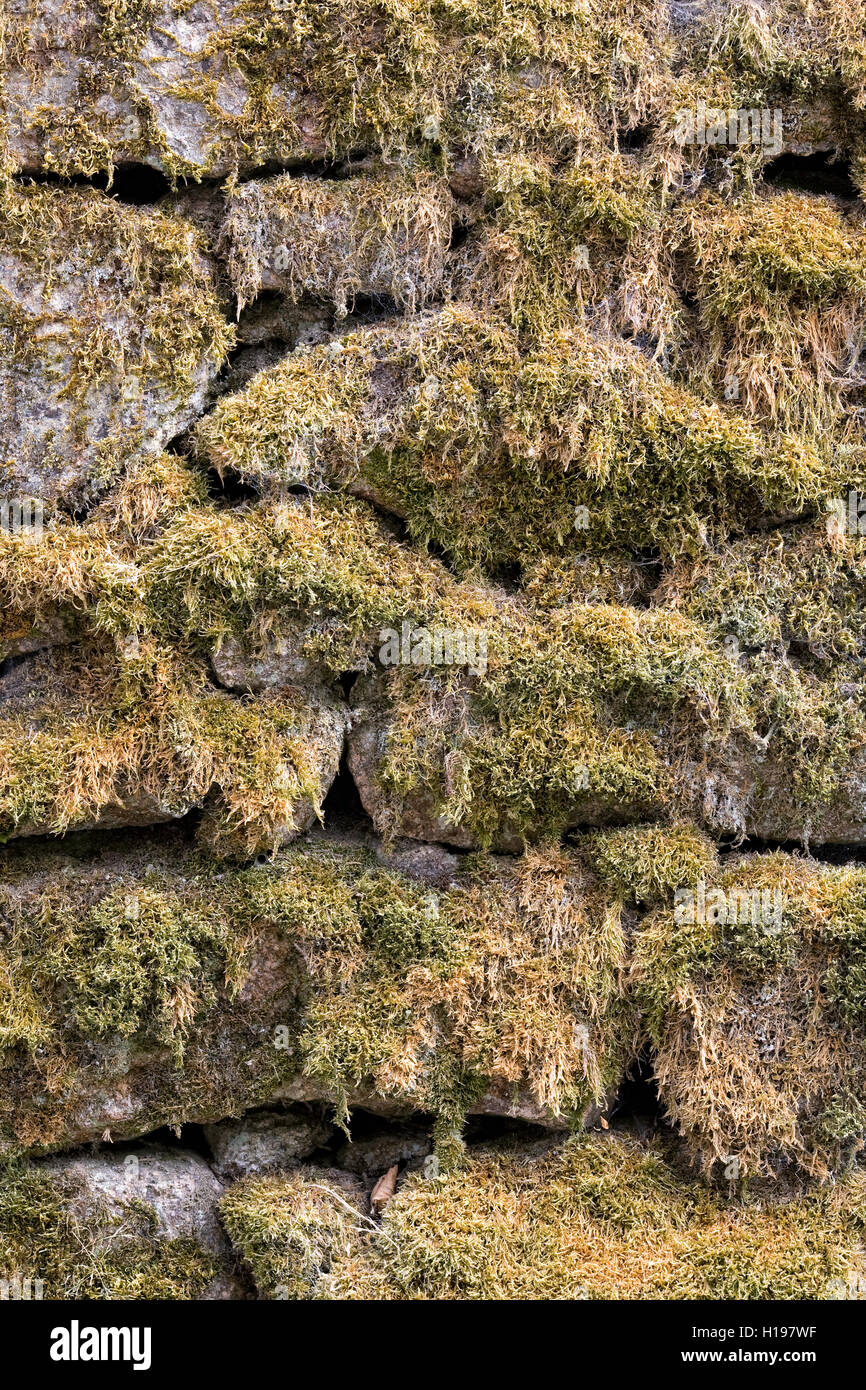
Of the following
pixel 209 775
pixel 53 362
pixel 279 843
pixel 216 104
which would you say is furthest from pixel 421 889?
pixel 216 104

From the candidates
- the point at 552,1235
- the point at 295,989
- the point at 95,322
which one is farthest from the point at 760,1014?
the point at 95,322

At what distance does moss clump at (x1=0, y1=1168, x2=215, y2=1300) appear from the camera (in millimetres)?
4117

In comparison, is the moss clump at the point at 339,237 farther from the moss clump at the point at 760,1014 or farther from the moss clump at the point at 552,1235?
the moss clump at the point at 552,1235

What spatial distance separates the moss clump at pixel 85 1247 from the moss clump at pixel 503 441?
3040mm

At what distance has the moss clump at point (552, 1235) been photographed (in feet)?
13.1

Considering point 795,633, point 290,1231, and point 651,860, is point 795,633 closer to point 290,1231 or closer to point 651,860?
point 651,860

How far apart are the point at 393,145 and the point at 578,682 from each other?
2371 millimetres

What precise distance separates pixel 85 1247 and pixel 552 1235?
189cm

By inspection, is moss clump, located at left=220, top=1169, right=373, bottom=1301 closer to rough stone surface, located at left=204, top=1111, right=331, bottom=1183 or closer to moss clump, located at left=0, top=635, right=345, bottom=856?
rough stone surface, located at left=204, top=1111, right=331, bottom=1183

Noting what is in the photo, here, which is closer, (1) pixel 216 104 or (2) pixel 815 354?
(1) pixel 216 104

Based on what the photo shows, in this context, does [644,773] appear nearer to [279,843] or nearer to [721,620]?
[721,620]

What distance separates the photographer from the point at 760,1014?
170 inches

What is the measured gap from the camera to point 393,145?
4.27 metres

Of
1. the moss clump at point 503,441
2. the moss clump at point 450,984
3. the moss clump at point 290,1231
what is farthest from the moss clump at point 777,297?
the moss clump at point 290,1231
